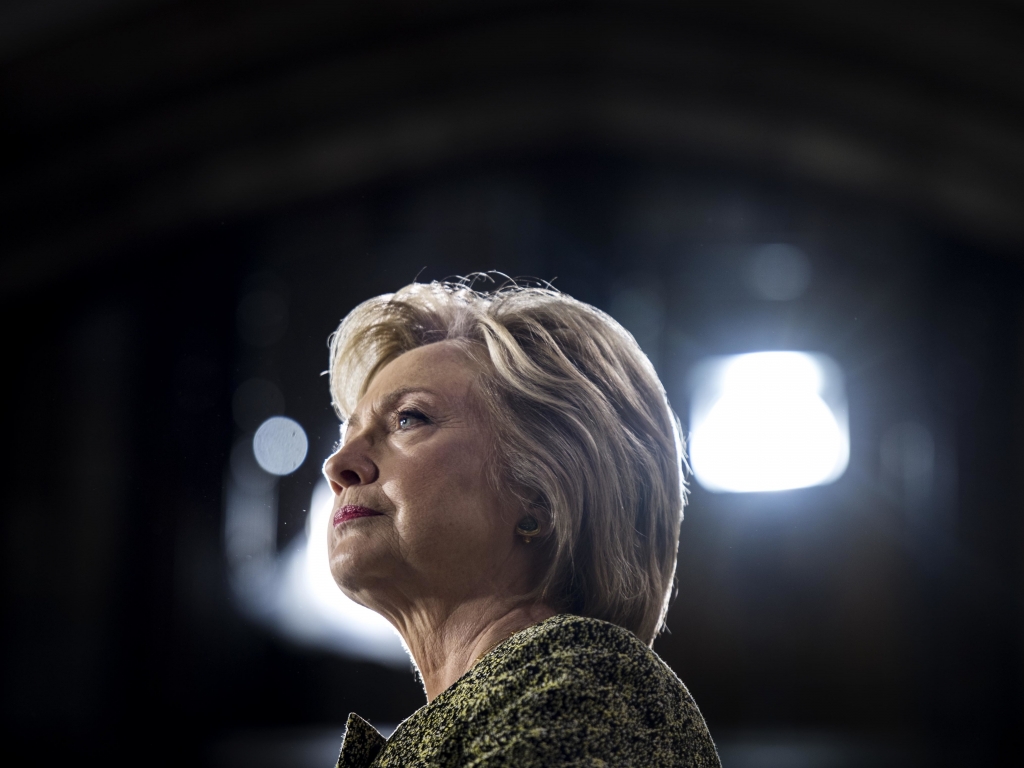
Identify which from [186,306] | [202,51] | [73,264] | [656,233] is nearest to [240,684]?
[186,306]

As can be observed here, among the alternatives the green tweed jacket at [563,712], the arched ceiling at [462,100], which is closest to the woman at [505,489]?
the green tweed jacket at [563,712]

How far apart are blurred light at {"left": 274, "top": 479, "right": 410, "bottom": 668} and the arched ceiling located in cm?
239

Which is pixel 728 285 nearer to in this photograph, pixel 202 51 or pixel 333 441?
pixel 202 51

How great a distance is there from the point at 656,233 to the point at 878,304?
182 centimetres

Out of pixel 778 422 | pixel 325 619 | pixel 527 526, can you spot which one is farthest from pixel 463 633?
pixel 325 619

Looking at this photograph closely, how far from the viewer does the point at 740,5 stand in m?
6.40

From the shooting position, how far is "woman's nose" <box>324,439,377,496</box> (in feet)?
5.06

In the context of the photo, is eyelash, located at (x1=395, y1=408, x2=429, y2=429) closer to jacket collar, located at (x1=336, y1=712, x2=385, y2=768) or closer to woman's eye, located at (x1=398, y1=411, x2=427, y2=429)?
woman's eye, located at (x1=398, y1=411, x2=427, y2=429)

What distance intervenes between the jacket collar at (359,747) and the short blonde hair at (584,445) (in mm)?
307

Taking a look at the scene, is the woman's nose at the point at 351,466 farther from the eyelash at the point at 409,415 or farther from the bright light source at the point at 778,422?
the bright light source at the point at 778,422

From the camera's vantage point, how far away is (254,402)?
562 cm

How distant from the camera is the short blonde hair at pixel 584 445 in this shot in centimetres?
152

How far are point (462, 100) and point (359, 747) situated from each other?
6608mm

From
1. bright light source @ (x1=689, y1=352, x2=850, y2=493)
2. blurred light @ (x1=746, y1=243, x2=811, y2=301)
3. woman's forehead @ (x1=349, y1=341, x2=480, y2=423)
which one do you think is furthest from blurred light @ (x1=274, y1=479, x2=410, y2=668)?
woman's forehead @ (x1=349, y1=341, x2=480, y2=423)
